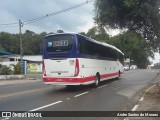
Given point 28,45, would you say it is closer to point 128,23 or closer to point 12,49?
point 12,49

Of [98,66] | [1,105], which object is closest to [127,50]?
[98,66]

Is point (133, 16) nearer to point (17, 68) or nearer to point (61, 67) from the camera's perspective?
point (61, 67)

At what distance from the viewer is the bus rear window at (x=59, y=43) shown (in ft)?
57.3

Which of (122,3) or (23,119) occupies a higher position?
(122,3)

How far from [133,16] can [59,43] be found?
4586 mm

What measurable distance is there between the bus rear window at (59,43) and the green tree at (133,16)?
287 centimetres

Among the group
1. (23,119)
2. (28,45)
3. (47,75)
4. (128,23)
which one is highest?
(28,45)

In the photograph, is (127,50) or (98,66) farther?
(127,50)

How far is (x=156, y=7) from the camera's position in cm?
1609

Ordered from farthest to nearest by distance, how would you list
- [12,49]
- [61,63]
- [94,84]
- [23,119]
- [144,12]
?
[12,49] → [94,84] → [61,63] → [144,12] → [23,119]

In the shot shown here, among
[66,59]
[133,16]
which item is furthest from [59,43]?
[133,16]

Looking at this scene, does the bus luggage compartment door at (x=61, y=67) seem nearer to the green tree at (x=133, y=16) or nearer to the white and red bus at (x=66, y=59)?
the white and red bus at (x=66, y=59)

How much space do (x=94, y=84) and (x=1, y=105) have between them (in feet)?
31.6

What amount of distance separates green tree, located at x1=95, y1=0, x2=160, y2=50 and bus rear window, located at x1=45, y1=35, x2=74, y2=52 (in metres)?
2.87
